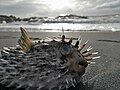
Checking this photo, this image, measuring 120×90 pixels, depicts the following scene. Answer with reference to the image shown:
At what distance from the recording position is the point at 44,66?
2.79m

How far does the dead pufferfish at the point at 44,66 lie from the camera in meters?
2.70

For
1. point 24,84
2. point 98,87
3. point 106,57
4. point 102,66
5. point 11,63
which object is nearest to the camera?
point 24,84

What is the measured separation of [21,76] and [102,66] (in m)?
1.92

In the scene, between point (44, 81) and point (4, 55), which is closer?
point (44, 81)

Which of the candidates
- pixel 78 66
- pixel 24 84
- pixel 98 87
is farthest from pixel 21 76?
pixel 98 87

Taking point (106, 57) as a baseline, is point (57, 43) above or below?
above

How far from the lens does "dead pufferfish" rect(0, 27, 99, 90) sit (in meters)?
2.70

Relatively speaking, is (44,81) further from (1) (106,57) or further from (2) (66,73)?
(1) (106,57)

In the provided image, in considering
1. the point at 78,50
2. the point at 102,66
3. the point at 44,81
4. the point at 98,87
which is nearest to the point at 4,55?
the point at 44,81

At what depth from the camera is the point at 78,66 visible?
295 cm

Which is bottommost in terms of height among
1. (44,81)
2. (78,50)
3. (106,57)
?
(106,57)

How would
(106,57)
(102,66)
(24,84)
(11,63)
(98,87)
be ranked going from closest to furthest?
(24,84) → (11,63) → (98,87) → (102,66) → (106,57)

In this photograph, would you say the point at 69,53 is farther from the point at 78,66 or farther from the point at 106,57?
the point at 106,57

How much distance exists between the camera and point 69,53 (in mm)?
2953
